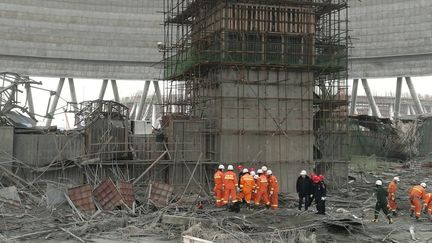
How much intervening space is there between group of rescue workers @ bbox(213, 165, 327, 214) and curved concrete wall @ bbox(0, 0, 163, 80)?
37291 millimetres

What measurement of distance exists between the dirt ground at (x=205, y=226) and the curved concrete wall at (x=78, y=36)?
38.0 metres

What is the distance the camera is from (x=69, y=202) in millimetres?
18000

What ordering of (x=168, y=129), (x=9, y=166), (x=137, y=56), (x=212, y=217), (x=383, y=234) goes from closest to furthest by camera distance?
(x=383, y=234)
(x=212, y=217)
(x=9, y=166)
(x=168, y=129)
(x=137, y=56)

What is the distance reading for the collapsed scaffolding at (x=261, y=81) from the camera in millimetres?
23828

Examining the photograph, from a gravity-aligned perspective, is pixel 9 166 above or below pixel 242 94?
below

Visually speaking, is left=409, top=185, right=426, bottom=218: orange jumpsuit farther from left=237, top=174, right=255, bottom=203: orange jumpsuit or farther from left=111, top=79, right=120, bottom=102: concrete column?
left=111, top=79, right=120, bottom=102: concrete column

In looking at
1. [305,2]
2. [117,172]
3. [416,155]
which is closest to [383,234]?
→ [117,172]

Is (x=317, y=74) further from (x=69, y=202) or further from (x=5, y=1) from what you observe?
(x=5, y=1)

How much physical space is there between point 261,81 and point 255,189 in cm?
753

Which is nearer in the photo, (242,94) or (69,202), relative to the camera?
(69,202)

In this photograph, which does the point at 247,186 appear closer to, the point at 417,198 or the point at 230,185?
the point at 230,185

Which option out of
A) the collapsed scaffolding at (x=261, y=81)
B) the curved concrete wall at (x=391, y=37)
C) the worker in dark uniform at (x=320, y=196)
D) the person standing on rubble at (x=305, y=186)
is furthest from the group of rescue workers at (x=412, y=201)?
the curved concrete wall at (x=391, y=37)

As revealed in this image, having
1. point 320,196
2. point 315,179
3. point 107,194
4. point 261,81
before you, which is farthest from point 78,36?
point 320,196

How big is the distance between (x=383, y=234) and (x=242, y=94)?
421 inches
